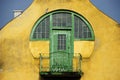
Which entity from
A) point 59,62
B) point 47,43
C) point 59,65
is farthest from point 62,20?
point 59,65

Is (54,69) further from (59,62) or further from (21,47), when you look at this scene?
(21,47)

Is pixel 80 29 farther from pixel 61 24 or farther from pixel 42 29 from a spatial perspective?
pixel 42 29

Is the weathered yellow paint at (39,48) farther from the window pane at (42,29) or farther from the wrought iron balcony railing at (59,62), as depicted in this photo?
the window pane at (42,29)

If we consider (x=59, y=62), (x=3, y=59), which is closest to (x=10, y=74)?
(x=3, y=59)

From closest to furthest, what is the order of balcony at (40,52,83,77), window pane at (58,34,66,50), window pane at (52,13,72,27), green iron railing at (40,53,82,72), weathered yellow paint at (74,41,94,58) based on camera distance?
balcony at (40,52,83,77) < green iron railing at (40,53,82,72) < weathered yellow paint at (74,41,94,58) < window pane at (58,34,66,50) < window pane at (52,13,72,27)

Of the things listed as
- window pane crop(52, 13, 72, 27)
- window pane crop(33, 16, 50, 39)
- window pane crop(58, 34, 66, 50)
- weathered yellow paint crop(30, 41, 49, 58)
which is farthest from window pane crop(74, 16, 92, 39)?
weathered yellow paint crop(30, 41, 49, 58)

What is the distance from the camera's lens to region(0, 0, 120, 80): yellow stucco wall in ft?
93.9

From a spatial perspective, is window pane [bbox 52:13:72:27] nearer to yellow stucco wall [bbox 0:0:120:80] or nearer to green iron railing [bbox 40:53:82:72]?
yellow stucco wall [bbox 0:0:120:80]

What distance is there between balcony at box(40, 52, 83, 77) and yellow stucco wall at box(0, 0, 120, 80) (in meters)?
0.36

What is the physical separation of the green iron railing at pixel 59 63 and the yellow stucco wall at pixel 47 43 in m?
0.33

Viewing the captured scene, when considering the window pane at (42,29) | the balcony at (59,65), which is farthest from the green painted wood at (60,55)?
the window pane at (42,29)

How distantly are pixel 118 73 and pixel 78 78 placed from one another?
7.55ft

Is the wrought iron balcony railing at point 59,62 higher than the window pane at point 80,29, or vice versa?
the window pane at point 80,29

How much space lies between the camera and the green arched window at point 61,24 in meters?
29.3
